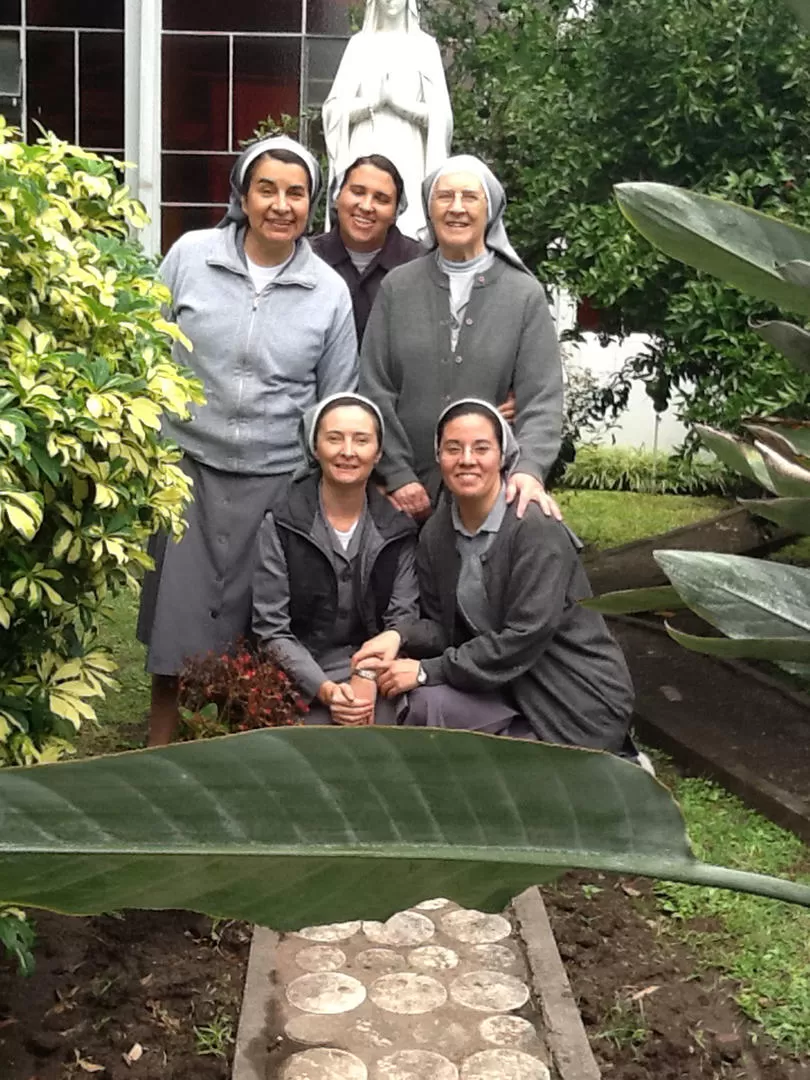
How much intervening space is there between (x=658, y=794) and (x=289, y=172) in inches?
135

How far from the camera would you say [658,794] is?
0.67 meters

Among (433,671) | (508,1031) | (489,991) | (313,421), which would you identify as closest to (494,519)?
(433,671)

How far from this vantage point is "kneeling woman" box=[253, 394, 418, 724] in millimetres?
Answer: 3918

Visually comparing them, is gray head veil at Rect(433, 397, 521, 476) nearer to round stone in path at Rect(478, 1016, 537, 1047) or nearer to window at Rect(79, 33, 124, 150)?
round stone in path at Rect(478, 1016, 537, 1047)

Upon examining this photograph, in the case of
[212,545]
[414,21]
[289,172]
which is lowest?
[212,545]

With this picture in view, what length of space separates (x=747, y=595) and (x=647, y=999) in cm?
245

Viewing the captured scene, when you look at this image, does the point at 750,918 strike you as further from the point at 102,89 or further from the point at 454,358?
the point at 102,89

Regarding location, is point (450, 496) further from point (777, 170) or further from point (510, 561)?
point (777, 170)

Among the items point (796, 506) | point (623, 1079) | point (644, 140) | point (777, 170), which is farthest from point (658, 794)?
point (644, 140)

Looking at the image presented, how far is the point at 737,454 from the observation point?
1.15m

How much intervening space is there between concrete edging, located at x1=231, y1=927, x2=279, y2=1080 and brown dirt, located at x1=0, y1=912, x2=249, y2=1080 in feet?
0.18

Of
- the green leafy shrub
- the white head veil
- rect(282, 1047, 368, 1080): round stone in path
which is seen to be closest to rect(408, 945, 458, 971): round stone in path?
rect(282, 1047, 368, 1080): round stone in path

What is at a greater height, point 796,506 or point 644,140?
point 644,140

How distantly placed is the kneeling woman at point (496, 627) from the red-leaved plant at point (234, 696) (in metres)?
0.30
